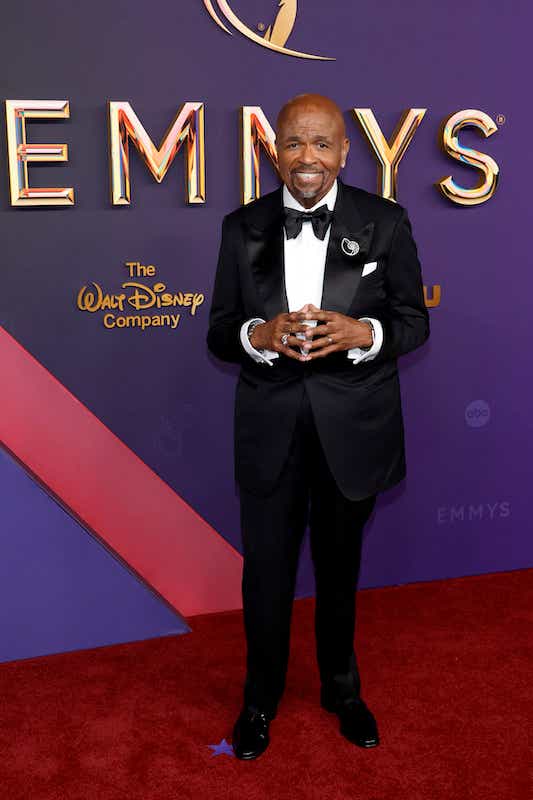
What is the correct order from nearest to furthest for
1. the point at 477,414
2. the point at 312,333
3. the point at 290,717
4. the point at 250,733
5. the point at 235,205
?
the point at 312,333
the point at 250,733
the point at 290,717
the point at 235,205
the point at 477,414

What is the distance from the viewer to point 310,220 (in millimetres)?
2102

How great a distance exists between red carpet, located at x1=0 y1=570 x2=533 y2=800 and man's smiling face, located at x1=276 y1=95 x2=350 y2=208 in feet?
4.65

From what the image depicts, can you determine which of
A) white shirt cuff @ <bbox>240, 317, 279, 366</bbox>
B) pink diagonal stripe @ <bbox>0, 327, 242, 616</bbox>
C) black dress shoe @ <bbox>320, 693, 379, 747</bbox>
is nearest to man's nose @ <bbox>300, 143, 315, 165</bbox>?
white shirt cuff @ <bbox>240, 317, 279, 366</bbox>

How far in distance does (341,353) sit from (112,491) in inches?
48.4

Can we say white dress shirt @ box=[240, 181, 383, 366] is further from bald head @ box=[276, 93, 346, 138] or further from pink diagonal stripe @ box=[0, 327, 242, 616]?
pink diagonal stripe @ box=[0, 327, 242, 616]

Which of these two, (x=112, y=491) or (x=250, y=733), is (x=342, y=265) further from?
(x=112, y=491)

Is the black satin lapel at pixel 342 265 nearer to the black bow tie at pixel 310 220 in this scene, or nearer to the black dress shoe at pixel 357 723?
the black bow tie at pixel 310 220

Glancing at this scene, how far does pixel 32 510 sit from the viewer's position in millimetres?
2764

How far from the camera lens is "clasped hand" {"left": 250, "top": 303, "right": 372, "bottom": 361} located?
1990 mm

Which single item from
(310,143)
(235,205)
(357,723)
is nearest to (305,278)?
(310,143)

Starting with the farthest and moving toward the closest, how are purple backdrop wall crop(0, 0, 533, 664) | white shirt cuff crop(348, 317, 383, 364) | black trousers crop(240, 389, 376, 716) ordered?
purple backdrop wall crop(0, 0, 533, 664) → black trousers crop(240, 389, 376, 716) → white shirt cuff crop(348, 317, 383, 364)

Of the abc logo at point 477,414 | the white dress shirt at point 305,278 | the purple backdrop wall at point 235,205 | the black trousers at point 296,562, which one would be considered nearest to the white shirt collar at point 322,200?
the white dress shirt at point 305,278

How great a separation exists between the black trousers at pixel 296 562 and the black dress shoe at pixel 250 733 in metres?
0.02

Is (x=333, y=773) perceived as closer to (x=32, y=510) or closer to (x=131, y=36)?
(x=32, y=510)
